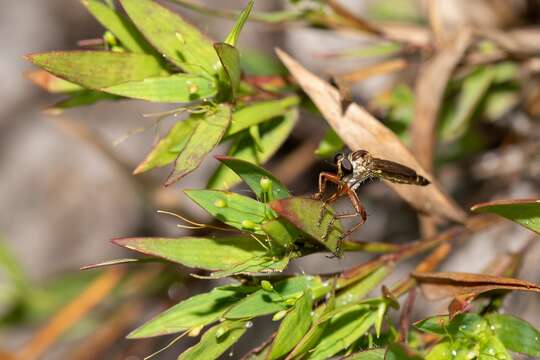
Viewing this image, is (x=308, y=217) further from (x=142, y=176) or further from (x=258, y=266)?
(x=142, y=176)

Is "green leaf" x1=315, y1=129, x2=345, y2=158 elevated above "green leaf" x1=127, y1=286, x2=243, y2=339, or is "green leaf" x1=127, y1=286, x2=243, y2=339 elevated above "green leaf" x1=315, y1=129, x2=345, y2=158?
"green leaf" x1=315, y1=129, x2=345, y2=158

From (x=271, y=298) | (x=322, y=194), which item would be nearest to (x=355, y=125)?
(x=322, y=194)

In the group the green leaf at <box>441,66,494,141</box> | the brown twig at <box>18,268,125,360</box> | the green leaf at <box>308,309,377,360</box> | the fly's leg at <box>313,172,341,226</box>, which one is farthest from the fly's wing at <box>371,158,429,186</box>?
the brown twig at <box>18,268,125,360</box>

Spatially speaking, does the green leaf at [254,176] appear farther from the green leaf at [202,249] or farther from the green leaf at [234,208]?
the green leaf at [202,249]

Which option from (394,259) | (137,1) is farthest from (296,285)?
(137,1)

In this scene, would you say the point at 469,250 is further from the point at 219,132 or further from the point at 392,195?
the point at 219,132

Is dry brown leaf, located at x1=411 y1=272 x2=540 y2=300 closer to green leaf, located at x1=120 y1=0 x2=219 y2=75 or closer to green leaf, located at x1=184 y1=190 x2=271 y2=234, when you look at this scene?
green leaf, located at x1=184 y1=190 x2=271 y2=234
